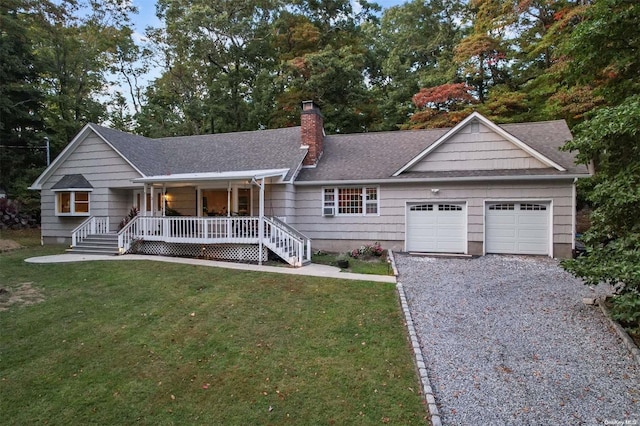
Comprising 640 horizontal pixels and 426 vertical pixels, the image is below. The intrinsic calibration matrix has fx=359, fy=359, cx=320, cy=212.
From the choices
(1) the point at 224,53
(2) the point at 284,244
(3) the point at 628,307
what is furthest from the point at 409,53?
(3) the point at 628,307

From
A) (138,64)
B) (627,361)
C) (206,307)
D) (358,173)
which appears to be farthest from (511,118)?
(138,64)

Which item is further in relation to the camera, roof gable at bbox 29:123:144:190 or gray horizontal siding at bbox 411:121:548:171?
roof gable at bbox 29:123:144:190

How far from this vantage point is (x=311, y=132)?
1510cm

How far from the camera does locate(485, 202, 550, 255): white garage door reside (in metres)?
11.9

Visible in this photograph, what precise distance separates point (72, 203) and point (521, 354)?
1655 cm

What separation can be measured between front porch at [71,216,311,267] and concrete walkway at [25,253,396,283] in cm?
53

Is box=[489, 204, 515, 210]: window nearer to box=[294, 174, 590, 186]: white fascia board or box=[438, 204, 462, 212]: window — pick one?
box=[294, 174, 590, 186]: white fascia board

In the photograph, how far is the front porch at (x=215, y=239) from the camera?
1152cm

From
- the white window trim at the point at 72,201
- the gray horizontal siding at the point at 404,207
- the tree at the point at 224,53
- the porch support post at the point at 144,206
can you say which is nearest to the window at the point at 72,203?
the white window trim at the point at 72,201

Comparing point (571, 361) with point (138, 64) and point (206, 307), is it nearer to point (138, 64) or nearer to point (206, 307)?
point (206, 307)

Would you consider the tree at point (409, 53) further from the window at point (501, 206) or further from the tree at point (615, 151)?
the tree at point (615, 151)

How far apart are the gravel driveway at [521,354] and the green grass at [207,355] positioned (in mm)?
525

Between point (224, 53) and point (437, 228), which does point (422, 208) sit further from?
point (224, 53)

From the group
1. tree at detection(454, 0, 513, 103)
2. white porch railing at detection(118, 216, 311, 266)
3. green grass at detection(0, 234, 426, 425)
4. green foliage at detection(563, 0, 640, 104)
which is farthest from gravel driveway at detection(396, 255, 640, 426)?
tree at detection(454, 0, 513, 103)
